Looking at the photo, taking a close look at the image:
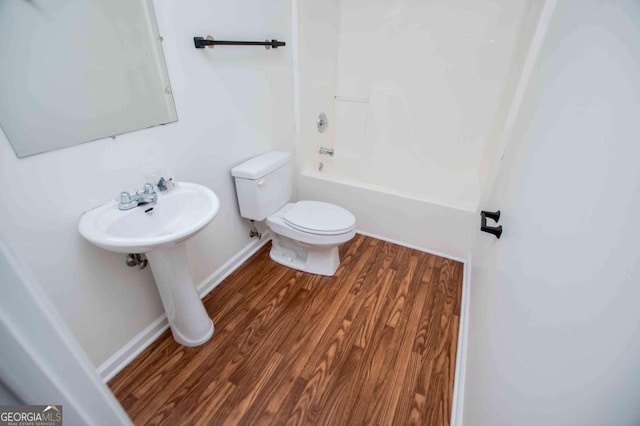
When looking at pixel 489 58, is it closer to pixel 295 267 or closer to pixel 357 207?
pixel 357 207

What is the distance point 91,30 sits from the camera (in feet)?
3.19

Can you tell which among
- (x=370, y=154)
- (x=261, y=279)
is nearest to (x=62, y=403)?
(x=261, y=279)

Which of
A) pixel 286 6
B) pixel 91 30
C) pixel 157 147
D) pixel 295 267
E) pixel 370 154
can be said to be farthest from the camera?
pixel 370 154

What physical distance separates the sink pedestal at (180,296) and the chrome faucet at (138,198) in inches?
8.2

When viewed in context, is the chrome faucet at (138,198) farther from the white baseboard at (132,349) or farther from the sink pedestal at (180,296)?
Result: the white baseboard at (132,349)

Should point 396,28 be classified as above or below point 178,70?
above

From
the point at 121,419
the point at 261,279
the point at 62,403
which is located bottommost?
the point at 261,279

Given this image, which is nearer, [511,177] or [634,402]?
[634,402]

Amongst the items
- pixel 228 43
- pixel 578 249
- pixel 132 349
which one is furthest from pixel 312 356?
Result: pixel 228 43

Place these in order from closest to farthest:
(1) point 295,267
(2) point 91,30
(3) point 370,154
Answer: (2) point 91,30
(1) point 295,267
(3) point 370,154

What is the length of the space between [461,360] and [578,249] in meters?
1.12

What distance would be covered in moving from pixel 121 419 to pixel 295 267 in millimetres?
1488

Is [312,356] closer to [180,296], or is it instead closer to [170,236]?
[180,296]

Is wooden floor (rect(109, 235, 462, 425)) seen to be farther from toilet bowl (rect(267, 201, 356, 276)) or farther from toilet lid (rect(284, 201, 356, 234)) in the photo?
toilet lid (rect(284, 201, 356, 234))
